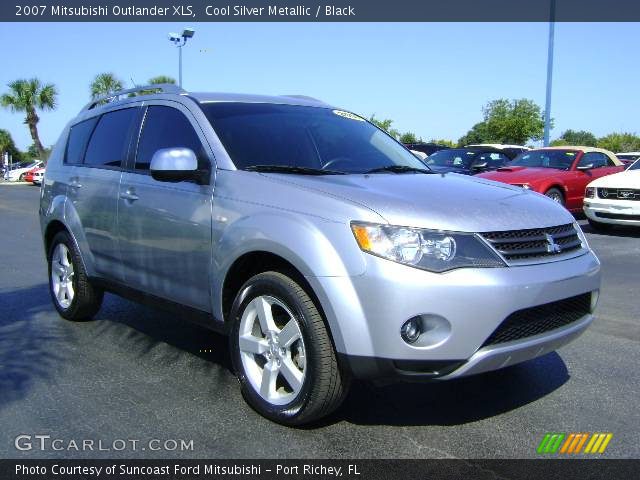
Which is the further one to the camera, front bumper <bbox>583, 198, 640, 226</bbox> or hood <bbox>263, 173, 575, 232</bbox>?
front bumper <bbox>583, 198, 640, 226</bbox>

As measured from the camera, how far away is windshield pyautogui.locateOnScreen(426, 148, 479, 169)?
1511cm

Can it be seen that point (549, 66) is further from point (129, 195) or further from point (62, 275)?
point (129, 195)

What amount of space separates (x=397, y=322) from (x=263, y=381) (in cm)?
91

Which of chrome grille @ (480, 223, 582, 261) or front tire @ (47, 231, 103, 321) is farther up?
chrome grille @ (480, 223, 582, 261)

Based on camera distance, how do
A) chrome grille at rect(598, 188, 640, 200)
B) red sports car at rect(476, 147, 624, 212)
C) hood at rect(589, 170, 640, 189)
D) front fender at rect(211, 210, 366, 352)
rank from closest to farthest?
front fender at rect(211, 210, 366, 352) → chrome grille at rect(598, 188, 640, 200) → hood at rect(589, 170, 640, 189) → red sports car at rect(476, 147, 624, 212)

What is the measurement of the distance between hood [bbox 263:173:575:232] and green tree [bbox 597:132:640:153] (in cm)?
4860

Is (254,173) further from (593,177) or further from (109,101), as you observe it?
(593,177)

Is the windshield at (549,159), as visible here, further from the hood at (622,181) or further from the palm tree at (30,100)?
the palm tree at (30,100)

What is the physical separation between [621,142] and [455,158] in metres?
40.2

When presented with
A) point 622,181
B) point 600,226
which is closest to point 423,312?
point 622,181

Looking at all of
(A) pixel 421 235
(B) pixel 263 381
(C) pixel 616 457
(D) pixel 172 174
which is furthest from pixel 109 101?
(C) pixel 616 457

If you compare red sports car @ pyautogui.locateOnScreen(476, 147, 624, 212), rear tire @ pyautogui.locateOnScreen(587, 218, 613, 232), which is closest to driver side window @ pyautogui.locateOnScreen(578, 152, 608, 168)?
red sports car @ pyautogui.locateOnScreen(476, 147, 624, 212)

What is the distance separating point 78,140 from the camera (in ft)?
18.6

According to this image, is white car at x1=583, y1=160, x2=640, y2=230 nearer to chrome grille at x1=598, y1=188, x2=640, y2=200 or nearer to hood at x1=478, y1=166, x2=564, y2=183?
chrome grille at x1=598, y1=188, x2=640, y2=200
